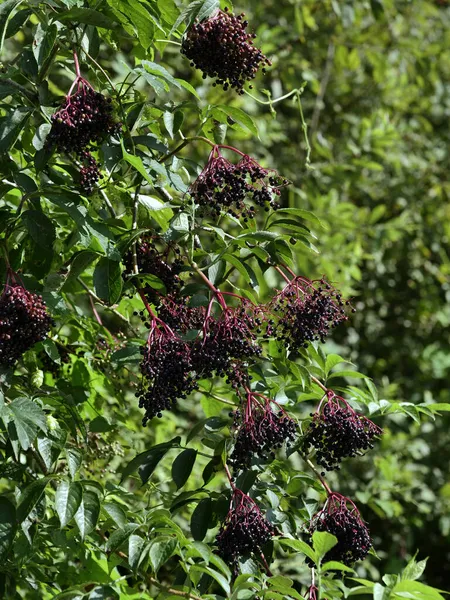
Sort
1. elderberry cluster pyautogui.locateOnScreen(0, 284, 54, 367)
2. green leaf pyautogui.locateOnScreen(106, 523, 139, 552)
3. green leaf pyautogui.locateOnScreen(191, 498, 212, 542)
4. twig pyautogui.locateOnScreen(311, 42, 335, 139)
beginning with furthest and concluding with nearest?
twig pyautogui.locateOnScreen(311, 42, 335, 139), green leaf pyautogui.locateOnScreen(191, 498, 212, 542), green leaf pyautogui.locateOnScreen(106, 523, 139, 552), elderberry cluster pyautogui.locateOnScreen(0, 284, 54, 367)

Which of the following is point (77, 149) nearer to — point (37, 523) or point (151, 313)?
point (151, 313)

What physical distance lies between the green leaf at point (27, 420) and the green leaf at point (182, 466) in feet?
0.96

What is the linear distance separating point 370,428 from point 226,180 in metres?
0.50

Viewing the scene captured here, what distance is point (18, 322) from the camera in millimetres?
1363

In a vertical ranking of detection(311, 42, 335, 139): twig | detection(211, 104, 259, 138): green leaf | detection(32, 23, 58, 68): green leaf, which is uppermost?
detection(311, 42, 335, 139): twig

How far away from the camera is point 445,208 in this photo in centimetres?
510

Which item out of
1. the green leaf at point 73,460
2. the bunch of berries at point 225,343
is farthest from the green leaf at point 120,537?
the bunch of berries at point 225,343

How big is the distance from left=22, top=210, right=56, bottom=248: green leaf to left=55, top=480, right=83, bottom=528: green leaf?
15.6 inches

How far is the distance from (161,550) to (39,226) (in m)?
0.56

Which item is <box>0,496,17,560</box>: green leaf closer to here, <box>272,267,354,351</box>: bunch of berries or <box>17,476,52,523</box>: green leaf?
<box>17,476,52,523</box>: green leaf

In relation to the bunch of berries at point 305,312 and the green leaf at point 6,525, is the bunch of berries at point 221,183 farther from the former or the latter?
the green leaf at point 6,525

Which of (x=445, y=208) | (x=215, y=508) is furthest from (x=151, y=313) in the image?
(x=445, y=208)

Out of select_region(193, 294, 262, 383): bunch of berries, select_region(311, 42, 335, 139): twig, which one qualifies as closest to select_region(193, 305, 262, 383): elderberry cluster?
select_region(193, 294, 262, 383): bunch of berries

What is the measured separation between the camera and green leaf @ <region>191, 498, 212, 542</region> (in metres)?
1.57
